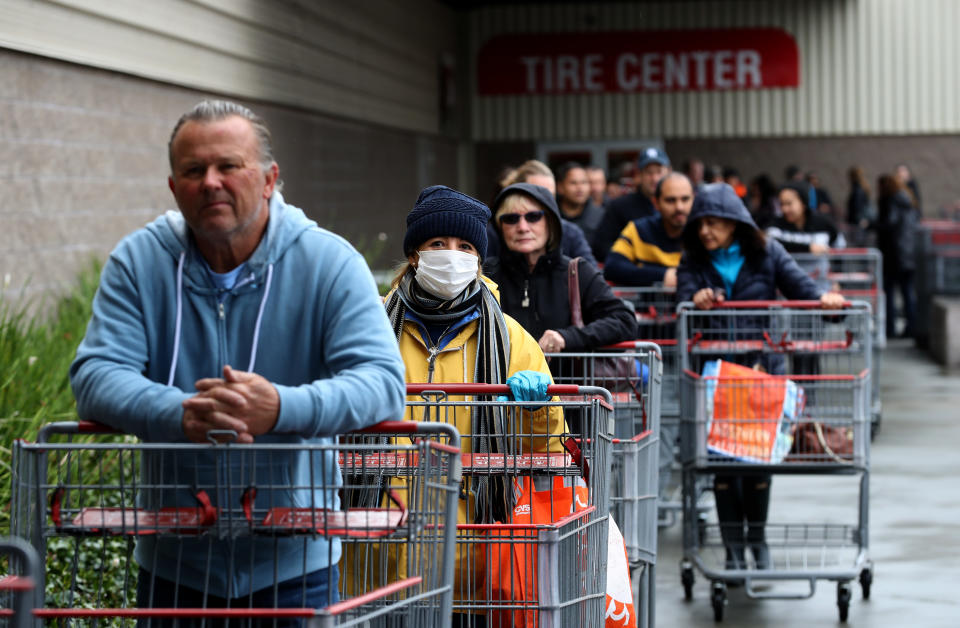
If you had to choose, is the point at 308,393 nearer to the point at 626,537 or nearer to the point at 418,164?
the point at 626,537

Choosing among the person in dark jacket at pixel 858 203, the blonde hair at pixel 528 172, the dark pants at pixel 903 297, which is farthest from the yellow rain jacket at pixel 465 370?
the person in dark jacket at pixel 858 203

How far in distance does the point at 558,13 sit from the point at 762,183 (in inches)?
336

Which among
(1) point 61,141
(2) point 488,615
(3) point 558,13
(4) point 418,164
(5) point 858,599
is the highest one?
(3) point 558,13

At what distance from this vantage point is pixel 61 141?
33.3ft

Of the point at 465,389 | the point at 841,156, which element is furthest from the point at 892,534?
the point at 841,156

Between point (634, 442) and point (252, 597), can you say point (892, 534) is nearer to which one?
point (634, 442)

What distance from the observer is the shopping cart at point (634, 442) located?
566cm

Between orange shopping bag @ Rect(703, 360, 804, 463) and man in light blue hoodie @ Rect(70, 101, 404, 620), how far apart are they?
162 inches

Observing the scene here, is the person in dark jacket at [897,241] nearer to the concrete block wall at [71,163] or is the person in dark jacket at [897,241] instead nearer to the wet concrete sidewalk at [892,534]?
the wet concrete sidewalk at [892,534]

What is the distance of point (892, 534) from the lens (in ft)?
29.7

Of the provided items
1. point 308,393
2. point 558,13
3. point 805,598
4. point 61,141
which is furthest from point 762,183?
point 308,393

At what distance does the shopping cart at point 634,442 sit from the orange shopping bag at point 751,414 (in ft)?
2.66

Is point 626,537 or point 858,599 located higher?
point 626,537

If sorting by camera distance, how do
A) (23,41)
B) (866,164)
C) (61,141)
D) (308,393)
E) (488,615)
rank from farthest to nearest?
1. (866,164)
2. (61,141)
3. (23,41)
4. (488,615)
5. (308,393)
